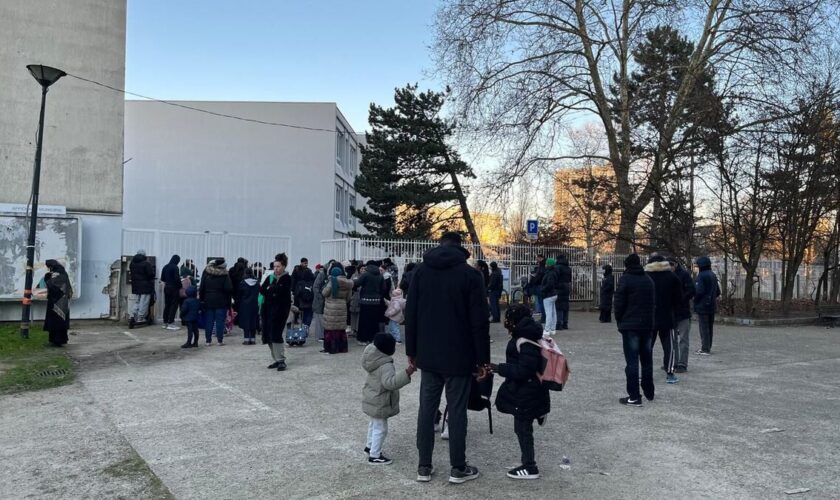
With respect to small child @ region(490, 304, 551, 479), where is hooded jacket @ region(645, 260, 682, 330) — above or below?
above

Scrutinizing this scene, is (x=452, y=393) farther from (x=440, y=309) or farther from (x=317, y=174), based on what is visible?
(x=317, y=174)

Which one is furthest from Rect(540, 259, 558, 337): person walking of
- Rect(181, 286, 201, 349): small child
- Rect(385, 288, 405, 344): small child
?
Rect(181, 286, 201, 349): small child

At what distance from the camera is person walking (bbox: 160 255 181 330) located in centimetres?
1455

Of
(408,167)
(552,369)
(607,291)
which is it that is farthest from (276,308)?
(408,167)

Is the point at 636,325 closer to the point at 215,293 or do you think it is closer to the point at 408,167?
the point at 215,293

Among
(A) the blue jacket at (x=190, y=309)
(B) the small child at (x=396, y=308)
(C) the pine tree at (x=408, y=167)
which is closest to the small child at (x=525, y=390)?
(B) the small child at (x=396, y=308)

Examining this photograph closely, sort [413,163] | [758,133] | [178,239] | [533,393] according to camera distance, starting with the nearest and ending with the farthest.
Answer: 1. [533,393]
2. [178,239]
3. [758,133]
4. [413,163]

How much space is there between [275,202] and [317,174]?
8.21ft

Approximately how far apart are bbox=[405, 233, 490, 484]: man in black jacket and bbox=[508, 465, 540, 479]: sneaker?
0.29 m

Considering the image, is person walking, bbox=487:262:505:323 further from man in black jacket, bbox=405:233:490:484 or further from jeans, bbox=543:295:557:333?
man in black jacket, bbox=405:233:490:484

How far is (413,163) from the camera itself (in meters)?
30.0

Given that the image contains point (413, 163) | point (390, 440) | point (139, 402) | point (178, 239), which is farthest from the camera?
point (413, 163)

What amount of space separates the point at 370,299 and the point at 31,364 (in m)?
5.59

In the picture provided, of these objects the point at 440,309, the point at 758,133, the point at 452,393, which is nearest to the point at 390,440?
the point at 452,393
